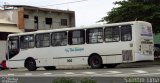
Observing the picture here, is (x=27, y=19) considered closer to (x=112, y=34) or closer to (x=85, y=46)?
(x=85, y=46)

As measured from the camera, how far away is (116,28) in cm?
2638

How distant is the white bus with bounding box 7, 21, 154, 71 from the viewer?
25984 mm

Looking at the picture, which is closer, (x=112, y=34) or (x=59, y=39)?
(x=112, y=34)

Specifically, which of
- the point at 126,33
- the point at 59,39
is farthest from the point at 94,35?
the point at 59,39

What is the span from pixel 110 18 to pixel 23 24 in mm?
23319

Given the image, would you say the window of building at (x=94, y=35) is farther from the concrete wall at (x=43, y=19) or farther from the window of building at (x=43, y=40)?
the concrete wall at (x=43, y=19)

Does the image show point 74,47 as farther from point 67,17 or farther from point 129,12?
point 67,17

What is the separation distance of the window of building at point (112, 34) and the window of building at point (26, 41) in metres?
6.25

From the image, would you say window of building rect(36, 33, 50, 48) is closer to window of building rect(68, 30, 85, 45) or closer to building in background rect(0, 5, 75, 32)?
window of building rect(68, 30, 85, 45)

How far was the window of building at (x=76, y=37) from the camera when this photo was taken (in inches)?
1102

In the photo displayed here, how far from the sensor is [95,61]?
2738 centimetres

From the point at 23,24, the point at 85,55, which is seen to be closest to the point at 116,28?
the point at 85,55

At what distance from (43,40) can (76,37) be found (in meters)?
2.97

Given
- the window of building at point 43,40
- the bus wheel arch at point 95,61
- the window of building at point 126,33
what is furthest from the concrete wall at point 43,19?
the window of building at point 126,33
